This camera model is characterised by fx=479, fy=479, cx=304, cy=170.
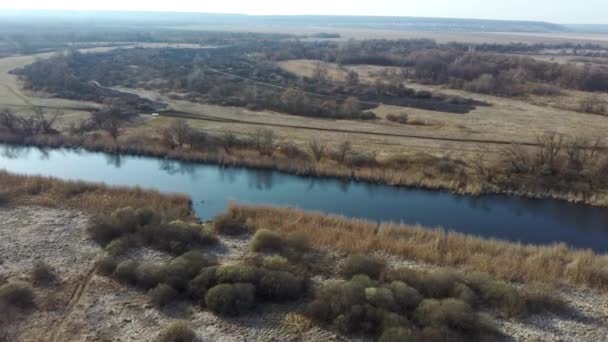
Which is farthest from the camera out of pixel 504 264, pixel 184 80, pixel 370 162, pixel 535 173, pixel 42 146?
pixel 184 80

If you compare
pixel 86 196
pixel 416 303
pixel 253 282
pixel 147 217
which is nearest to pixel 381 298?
pixel 416 303

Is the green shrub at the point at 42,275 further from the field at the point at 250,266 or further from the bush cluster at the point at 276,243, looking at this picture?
the bush cluster at the point at 276,243

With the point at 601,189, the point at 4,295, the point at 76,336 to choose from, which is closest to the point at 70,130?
the point at 4,295

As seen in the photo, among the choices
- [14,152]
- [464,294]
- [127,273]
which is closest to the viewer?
[464,294]

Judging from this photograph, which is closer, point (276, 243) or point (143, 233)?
point (276, 243)

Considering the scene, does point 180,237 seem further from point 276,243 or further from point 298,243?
point 298,243

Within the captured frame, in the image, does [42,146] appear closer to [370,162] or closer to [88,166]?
[88,166]

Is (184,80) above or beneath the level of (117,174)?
above
